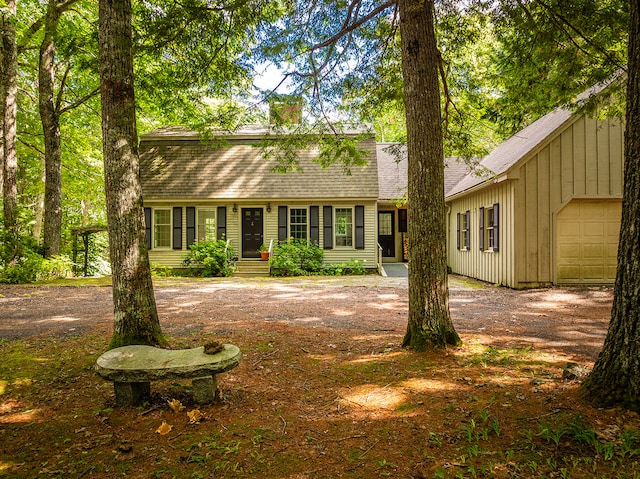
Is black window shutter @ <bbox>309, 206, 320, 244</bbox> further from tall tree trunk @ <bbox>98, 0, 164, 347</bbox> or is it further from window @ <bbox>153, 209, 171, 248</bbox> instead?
tall tree trunk @ <bbox>98, 0, 164, 347</bbox>

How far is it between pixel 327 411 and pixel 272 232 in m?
14.4

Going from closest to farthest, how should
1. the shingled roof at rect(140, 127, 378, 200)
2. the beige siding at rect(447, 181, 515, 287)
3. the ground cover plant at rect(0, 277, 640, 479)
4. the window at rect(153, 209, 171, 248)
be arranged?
the ground cover plant at rect(0, 277, 640, 479) < the beige siding at rect(447, 181, 515, 287) < the shingled roof at rect(140, 127, 378, 200) < the window at rect(153, 209, 171, 248)

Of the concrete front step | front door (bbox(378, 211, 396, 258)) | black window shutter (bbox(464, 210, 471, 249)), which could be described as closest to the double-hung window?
black window shutter (bbox(464, 210, 471, 249))

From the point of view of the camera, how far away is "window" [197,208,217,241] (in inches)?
717

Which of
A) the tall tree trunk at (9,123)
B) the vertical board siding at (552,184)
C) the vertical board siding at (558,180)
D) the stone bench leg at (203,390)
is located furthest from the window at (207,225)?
the stone bench leg at (203,390)

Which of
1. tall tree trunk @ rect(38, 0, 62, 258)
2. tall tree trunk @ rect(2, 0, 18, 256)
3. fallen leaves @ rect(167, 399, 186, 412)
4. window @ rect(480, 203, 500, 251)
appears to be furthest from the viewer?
tall tree trunk @ rect(38, 0, 62, 258)

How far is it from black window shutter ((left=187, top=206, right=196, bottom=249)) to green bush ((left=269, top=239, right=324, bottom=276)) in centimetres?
361

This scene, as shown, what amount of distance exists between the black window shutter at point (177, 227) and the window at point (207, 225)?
88 cm

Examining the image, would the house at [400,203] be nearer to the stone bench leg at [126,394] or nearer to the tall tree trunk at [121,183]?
the tall tree trunk at [121,183]

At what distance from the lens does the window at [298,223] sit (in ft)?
58.4

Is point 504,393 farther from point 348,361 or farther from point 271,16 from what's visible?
point 271,16

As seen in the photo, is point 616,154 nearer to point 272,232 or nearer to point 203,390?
point 272,232

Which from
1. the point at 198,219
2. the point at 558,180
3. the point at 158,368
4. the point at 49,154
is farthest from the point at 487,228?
the point at 49,154

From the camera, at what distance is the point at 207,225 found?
722 inches
